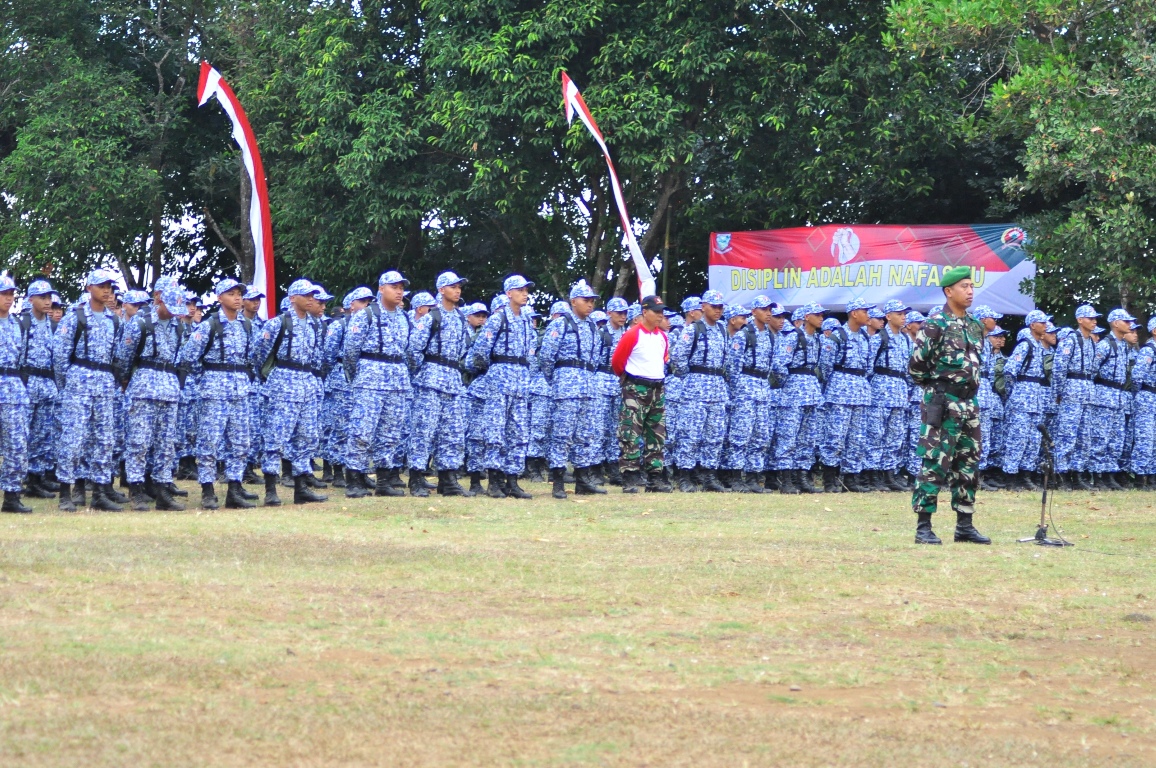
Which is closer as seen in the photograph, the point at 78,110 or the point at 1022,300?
the point at 1022,300

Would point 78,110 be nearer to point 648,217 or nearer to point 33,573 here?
point 648,217

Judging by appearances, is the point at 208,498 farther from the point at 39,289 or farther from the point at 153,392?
the point at 39,289

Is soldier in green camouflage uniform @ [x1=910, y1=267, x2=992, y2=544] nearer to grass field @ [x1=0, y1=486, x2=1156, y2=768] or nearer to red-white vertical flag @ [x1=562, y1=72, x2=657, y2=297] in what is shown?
grass field @ [x1=0, y1=486, x2=1156, y2=768]

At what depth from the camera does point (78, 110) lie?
27.6 meters

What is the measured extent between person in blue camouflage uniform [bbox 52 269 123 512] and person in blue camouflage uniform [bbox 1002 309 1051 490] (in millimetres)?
10570

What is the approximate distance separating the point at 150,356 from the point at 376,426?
2.20m

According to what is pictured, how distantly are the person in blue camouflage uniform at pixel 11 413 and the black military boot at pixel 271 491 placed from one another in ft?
6.48

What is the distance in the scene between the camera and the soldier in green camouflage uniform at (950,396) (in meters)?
10.6

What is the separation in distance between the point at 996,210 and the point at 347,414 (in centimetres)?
1306

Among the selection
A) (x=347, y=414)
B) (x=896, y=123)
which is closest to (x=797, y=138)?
(x=896, y=123)

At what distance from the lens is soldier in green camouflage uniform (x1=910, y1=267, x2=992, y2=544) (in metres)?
10.6

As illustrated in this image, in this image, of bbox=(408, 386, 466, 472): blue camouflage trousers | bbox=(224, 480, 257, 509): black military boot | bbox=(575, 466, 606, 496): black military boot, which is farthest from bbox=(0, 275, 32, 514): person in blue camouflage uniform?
bbox=(575, 466, 606, 496): black military boot

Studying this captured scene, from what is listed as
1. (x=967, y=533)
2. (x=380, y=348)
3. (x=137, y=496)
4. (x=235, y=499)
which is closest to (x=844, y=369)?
(x=380, y=348)

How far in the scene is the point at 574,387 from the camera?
585 inches
